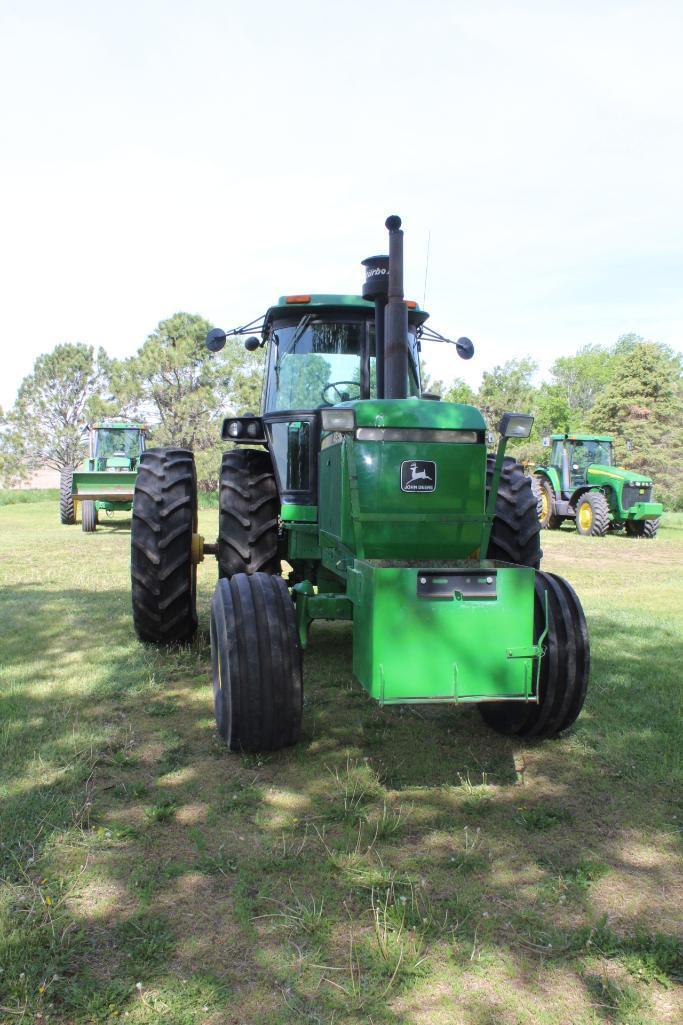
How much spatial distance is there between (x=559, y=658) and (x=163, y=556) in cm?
268

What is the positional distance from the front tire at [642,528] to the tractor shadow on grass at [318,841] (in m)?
12.9

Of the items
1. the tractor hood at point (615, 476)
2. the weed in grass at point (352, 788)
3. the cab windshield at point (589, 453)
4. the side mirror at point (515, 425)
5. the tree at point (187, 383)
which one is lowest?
the weed in grass at point (352, 788)

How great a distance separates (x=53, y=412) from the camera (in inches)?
1816

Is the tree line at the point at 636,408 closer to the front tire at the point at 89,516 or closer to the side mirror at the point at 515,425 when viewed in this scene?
the front tire at the point at 89,516

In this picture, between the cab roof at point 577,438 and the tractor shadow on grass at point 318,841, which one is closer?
the tractor shadow on grass at point 318,841

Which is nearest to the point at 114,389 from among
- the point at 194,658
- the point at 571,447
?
the point at 571,447

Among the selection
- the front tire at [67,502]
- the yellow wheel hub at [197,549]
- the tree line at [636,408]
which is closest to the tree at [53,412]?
the tree line at [636,408]

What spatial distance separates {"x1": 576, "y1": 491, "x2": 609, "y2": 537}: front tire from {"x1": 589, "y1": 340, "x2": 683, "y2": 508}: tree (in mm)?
17364

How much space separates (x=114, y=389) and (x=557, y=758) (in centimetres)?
3361

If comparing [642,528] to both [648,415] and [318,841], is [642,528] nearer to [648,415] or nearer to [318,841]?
[318,841]

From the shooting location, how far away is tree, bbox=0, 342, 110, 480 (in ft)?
145

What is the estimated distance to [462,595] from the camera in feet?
10.7

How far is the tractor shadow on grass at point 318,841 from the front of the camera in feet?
7.30

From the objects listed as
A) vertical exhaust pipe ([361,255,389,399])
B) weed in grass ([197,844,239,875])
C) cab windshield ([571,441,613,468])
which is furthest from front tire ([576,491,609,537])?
weed in grass ([197,844,239,875])
